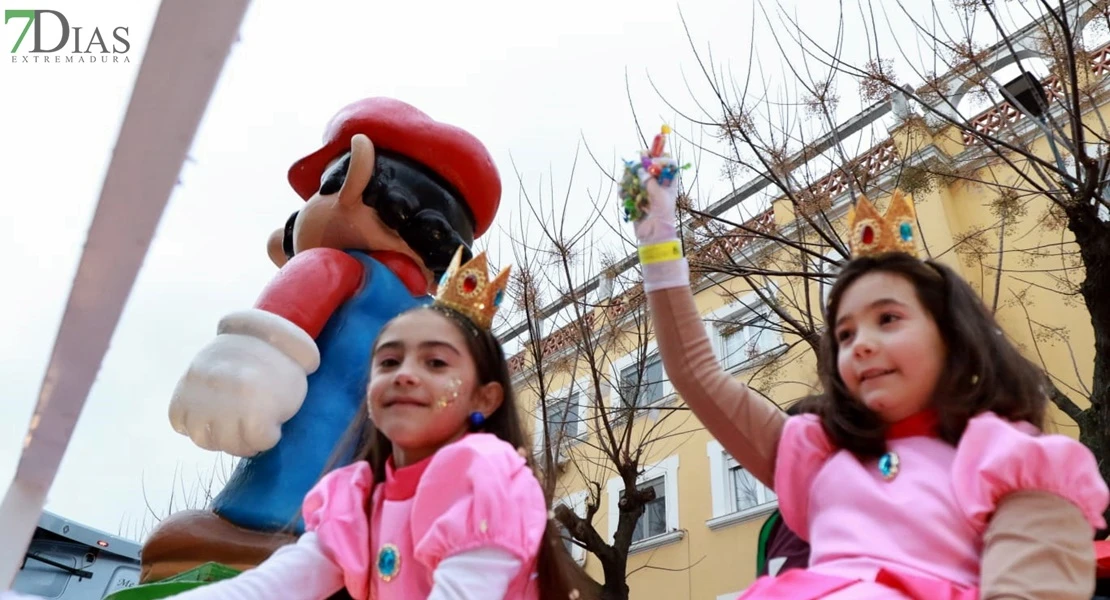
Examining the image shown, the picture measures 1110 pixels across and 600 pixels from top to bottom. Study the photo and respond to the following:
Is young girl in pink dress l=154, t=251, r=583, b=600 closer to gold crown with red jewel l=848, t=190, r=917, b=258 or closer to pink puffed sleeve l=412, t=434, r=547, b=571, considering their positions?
pink puffed sleeve l=412, t=434, r=547, b=571

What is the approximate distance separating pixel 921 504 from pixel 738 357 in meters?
8.08

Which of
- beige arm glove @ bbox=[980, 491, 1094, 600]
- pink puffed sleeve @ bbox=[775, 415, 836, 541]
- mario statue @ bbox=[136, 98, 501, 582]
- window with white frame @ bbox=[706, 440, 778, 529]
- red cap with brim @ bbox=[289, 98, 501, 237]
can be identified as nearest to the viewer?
beige arm glove @ bbox=[980, 491, 1094, 600]

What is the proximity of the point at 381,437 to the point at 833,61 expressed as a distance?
12.5 ft

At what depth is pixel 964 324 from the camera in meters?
1.58

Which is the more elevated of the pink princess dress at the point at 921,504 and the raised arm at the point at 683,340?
the raised arm at the point at 683,340

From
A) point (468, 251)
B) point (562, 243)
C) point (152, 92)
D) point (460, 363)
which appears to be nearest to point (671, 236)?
point (460, 363)

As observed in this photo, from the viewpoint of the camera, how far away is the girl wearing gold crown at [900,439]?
4.13 feet

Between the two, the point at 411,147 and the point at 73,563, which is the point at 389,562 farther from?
the point at 73,563

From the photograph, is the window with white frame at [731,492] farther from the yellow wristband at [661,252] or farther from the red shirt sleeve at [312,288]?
the yellow wristband at [661,252]

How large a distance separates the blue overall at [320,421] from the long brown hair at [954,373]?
1212 millimetres

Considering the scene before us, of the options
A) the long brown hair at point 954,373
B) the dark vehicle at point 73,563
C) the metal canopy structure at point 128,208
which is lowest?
the long brown hair at point 954,373

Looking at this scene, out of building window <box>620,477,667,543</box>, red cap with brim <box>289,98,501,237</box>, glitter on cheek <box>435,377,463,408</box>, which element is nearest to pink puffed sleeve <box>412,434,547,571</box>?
glitter on cheek <box>435,377,463,408</box>

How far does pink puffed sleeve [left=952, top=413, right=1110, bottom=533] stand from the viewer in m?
1.26

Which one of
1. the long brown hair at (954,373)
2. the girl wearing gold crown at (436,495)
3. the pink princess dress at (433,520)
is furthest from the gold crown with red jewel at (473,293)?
the long brown hair at (954,373)
